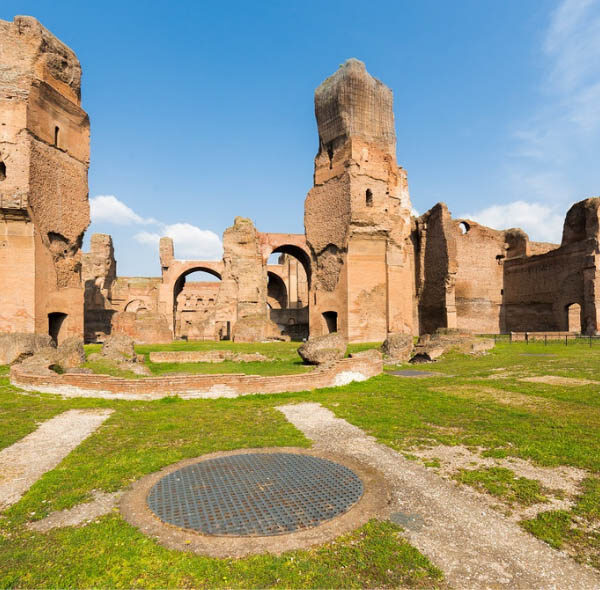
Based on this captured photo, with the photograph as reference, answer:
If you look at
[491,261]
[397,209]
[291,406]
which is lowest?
[291,406]

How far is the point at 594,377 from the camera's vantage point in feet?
32.8

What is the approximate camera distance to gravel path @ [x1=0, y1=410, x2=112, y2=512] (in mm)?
4082

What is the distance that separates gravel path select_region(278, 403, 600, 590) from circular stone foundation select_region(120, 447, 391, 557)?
270 millimetres

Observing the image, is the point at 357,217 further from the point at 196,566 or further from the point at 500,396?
the point at 196,566

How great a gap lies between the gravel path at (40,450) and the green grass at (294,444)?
168 millimetres

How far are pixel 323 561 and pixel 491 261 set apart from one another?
1354 inches

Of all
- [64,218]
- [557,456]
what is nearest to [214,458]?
[557,456]

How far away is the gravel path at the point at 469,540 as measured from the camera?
8.21 ft

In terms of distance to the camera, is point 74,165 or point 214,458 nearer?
point 214,458

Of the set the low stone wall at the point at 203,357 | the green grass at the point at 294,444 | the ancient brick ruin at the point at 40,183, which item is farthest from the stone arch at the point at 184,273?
the green grass at the point at 294,444

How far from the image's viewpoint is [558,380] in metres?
9.80

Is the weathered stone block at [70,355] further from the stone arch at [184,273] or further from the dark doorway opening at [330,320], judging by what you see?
the stone arch at [184,273]

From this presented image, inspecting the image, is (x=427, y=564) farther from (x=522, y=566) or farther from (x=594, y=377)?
(x=594, y=377)

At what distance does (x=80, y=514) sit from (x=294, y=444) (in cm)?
264
